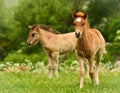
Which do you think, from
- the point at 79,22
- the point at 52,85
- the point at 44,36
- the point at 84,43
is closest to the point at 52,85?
the point at 52,85

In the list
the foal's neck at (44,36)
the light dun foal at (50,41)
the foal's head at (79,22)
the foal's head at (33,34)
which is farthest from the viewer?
the foal's neck at (44,36)

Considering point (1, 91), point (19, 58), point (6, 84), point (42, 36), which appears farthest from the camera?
point (19, 58)

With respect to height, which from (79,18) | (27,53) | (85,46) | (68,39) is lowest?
(27,53)

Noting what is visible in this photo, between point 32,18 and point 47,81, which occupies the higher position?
point 47,81

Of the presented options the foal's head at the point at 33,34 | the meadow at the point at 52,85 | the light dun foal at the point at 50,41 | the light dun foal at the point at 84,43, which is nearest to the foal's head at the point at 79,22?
the light dun foal at the point at 84,43

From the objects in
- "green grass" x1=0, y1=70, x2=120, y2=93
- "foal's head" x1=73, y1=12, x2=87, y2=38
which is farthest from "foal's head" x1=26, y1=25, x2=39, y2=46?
"foal's head" x1=73, y1=12, x2=87, y2=38

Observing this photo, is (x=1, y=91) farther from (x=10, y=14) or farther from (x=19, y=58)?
(x=10, y=14)

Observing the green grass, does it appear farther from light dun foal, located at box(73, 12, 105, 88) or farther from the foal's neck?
the foal's neck

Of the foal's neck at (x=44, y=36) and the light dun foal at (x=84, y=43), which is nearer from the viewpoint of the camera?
the light dun foal at (x=84, y=43)

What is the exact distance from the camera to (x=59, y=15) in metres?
32.5

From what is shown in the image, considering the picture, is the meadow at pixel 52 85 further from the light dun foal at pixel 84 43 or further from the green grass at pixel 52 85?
the light dun foal at pixel 84 43

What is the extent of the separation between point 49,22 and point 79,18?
2263 centimetres

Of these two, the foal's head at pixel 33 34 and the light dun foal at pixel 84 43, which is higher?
the light dun foal at pixel 84 43

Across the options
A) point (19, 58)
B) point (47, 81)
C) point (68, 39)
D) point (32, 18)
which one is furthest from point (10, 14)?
point (47, 81)
